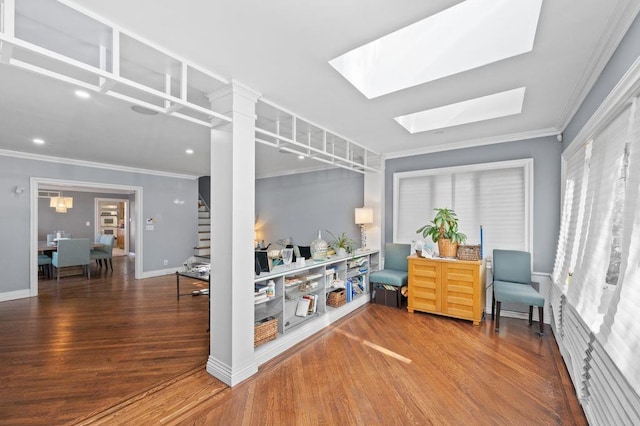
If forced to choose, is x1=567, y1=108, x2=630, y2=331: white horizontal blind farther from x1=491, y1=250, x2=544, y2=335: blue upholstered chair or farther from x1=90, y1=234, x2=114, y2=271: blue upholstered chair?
x1=90, y1=234, x2=114, y2=271: blue upholstered chair

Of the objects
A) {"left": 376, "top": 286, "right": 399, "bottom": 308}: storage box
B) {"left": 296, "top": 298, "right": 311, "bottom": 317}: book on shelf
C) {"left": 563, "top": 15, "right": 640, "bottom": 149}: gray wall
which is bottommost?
{"left": 376, "top": 286, "right": 399, "bottom": 308}: storage box

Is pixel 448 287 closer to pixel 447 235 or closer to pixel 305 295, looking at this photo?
pixel 447 235

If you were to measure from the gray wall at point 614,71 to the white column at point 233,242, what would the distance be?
2503 mm

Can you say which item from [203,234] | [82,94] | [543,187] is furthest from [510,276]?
[203,234]

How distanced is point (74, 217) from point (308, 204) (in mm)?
8556

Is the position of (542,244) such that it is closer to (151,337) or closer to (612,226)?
(612,226)

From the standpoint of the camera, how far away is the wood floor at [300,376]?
1.89 metres

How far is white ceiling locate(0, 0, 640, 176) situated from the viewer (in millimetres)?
1532

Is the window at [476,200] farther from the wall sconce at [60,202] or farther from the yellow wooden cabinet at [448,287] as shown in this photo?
the wall sconce at [60,202]

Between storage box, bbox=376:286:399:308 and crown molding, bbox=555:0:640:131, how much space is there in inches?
119

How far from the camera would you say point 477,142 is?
4.00 m

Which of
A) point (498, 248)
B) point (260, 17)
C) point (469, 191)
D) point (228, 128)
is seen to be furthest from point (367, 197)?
point (260, 17)

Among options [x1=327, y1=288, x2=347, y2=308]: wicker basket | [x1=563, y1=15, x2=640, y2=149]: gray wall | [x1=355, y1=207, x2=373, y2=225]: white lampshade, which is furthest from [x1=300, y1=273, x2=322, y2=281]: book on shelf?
[x1=563, y1=15, x2=640, y2=149]: gray wall

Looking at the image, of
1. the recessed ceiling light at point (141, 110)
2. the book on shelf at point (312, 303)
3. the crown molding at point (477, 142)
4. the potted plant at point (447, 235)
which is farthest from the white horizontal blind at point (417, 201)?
the recessed ceiling light at point (141, 110)
